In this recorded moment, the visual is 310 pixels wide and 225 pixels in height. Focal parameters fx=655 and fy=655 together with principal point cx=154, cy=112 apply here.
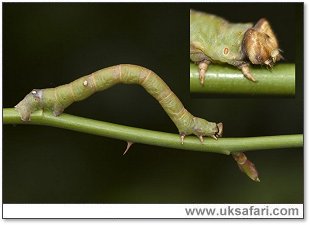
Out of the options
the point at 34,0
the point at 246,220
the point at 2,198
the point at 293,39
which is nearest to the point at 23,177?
the point at 2,198

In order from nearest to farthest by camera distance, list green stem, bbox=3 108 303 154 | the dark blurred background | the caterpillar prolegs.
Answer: green stem, bbox=3 108 303 154
the caterpillar prolegs
the dark blurred background

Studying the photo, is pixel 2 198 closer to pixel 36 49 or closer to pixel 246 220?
pixel 36 49

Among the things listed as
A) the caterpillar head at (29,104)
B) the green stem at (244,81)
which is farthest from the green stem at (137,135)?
the green stem at (244,81)

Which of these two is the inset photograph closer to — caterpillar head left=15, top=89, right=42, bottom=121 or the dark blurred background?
the dark blurred background

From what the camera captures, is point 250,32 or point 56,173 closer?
point 250,32

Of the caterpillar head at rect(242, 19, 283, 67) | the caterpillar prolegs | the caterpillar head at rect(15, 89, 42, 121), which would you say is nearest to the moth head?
the caterpillar prolegs

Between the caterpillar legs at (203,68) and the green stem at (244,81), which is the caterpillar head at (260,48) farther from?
the caterpillar legs at (203,68)
